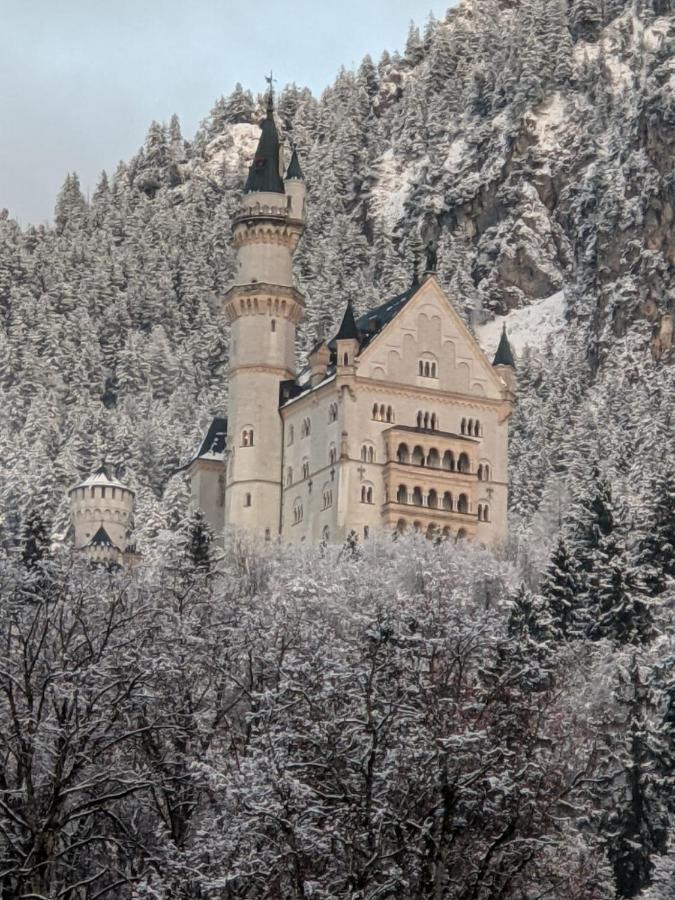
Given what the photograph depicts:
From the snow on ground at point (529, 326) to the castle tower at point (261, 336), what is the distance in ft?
196

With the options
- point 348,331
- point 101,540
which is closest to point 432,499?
point 348,331

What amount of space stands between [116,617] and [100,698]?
8968 mm

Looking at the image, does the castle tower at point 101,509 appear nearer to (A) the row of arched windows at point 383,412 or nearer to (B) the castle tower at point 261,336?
(B) the castle tower at point 261,336

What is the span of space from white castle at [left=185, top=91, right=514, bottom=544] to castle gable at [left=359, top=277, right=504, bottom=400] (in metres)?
0.07

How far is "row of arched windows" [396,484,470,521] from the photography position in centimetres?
11356

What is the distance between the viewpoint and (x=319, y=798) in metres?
38.0

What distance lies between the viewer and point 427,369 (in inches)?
4628

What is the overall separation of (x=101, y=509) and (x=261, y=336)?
80.0 ft

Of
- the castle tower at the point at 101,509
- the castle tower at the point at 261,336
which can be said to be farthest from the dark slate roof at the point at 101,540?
the castle tower at the point at 261,336

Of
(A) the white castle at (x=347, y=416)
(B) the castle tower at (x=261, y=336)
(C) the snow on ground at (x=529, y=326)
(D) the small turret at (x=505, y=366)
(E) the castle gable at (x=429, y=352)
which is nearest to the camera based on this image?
(A) the white castle at (x=347, y=416)

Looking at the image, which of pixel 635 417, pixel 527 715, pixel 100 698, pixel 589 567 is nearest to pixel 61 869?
pixel 100 698

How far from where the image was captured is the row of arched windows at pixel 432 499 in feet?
373

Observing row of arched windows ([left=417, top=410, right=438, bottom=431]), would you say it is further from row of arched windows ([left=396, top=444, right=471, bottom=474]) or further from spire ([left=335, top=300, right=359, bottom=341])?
spire ([left=335, top=300, right=359, bottom=341])

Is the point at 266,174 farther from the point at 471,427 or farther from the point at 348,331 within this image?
the point at 471,427
